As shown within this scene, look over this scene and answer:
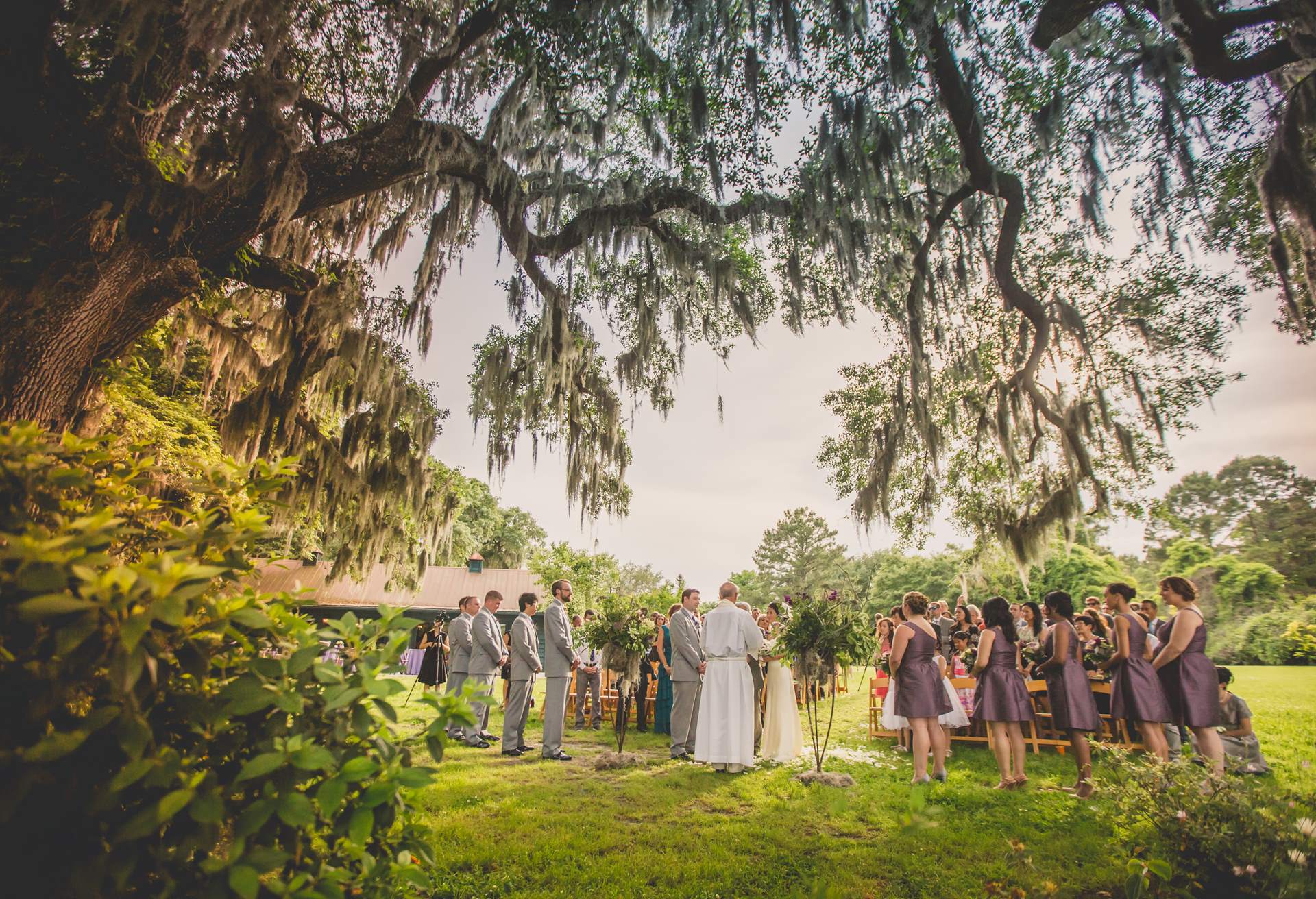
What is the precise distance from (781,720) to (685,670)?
4.52 feet

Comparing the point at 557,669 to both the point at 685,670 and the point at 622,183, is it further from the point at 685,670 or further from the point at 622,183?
the point at 622,183

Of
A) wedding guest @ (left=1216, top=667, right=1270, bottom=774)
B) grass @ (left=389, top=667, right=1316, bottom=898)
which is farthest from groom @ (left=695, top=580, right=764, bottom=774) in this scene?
wedding guest @ (left=1216, top=667, right=1270, bottom=774)

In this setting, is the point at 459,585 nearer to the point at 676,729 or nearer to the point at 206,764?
the point at 676,729

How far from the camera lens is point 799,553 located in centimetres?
6381

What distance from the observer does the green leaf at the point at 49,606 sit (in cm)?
88

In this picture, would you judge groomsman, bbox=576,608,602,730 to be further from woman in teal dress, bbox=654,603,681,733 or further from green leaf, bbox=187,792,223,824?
green leaf, bbox=187,792,223,824

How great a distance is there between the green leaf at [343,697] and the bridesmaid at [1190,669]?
628cm

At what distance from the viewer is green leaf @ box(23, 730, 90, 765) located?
34.5 inches

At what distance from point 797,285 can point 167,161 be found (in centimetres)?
791

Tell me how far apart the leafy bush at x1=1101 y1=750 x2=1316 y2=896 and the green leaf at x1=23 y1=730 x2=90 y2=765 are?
2.86m

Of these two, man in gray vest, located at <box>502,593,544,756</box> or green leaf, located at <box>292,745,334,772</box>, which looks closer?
green leaf, located at <box>292,745,334,772</box>

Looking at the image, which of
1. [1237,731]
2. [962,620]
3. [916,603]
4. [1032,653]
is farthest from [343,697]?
[962,620]

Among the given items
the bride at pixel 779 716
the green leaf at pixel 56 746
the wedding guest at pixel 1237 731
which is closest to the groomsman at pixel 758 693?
the bride at pixel 779 716

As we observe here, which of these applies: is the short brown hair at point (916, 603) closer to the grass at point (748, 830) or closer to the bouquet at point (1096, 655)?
the grass at point (748, 830)
